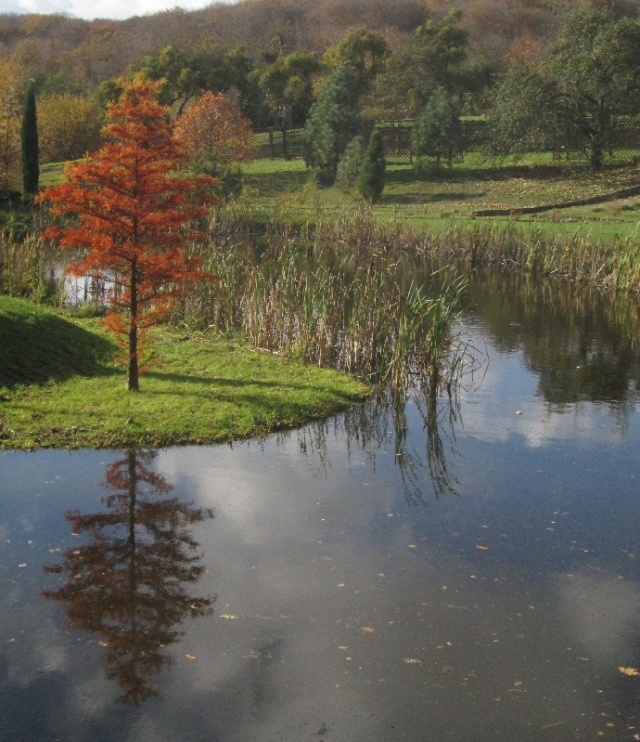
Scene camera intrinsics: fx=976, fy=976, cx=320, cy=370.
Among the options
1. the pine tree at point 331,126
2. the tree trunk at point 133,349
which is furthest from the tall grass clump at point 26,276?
the pine tree at point 331,126

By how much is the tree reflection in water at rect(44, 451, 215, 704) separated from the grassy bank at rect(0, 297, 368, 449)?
1.11 m

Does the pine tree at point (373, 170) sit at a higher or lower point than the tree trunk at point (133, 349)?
higher

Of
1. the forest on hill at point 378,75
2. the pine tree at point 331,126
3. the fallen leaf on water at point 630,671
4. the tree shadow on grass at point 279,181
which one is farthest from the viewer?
the pine tree at point 331,126

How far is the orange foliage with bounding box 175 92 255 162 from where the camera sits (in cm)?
4262

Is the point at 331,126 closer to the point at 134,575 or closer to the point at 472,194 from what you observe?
the point at 472,194

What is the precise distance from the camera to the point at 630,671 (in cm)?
641

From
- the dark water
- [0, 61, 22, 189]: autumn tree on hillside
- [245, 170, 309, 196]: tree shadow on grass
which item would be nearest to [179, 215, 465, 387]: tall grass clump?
the dark water

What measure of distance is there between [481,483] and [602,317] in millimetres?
11059

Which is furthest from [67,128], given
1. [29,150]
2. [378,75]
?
[378,75]

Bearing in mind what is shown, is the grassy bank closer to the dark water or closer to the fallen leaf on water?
the dark water

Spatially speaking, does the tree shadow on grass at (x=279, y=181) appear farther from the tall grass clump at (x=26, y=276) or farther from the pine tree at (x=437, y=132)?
the tall grass clump at (x=26, y=276)

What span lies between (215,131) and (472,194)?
12.1 meters

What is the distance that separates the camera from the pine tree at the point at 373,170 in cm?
3875

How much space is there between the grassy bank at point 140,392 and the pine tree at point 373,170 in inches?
1012
